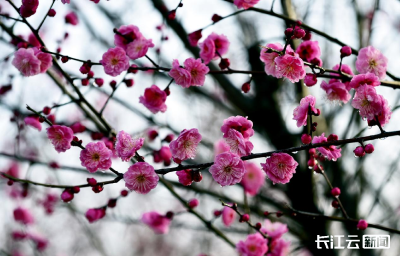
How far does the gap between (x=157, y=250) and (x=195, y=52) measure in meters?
11.4

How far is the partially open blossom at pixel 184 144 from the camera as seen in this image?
159 cm

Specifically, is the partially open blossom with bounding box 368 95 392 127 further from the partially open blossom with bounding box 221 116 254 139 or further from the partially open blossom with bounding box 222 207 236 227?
the partially open blossom with bounding box 222 207 236 227

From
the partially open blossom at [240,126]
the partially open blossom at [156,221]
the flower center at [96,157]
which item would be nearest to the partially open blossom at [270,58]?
the partially open blossom at [240,126]

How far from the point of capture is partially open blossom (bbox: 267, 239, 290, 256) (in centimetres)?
228

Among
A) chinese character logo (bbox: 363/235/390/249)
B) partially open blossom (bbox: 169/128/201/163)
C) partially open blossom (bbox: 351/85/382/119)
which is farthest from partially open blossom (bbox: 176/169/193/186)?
chinese character logo (bbox: 363/235/390/249)

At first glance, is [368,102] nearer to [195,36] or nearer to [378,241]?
[195,36]

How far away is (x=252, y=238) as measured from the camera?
2244 millimetres

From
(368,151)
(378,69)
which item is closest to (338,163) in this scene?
(378,69)

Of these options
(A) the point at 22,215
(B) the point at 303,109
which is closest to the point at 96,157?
(B) the point at 303,109

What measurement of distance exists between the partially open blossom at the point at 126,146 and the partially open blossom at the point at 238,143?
360 mm

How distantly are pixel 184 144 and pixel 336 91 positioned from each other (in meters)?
0.84

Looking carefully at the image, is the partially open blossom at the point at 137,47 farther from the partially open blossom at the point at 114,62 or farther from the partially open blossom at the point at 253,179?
the partially open blossom at the point at 253,179

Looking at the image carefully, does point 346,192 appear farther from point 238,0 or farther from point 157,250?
point 157,250

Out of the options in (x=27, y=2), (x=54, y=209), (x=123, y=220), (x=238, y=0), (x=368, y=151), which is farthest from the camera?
(x=54, y=209)
